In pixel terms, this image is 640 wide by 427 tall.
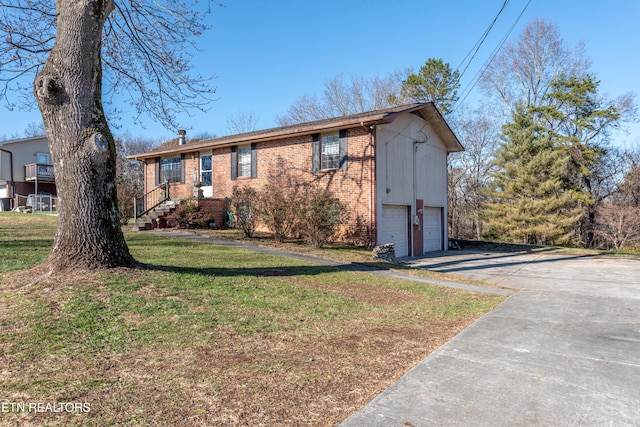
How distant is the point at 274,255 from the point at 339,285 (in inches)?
134

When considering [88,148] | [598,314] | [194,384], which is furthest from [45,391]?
[598,314]

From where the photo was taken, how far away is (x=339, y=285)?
7.44 m

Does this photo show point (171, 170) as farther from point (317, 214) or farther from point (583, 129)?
point (583, 129)

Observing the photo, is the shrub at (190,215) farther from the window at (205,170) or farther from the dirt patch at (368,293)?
the dirt patch at (368,293)

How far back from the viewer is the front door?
743 inches

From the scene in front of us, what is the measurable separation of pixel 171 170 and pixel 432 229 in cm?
1309

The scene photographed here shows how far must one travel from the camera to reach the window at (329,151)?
14.1 meters

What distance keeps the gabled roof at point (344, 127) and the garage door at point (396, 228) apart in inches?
122

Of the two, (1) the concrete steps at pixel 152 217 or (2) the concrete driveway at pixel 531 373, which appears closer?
(2) the concrete driveway at pixel 531 373

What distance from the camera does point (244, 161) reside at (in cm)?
1748

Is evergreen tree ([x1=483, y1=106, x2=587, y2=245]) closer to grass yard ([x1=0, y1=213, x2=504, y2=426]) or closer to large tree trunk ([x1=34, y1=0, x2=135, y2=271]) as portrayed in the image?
grass yard ([x1=0, y1=213, x2=504, y2=426])

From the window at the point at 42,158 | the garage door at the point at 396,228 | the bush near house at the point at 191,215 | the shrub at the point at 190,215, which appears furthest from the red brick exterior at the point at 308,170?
the window at the point at 42,158

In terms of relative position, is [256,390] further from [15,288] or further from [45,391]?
[15,288]

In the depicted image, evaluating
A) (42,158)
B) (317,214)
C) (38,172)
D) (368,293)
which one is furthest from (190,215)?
(42,158)
